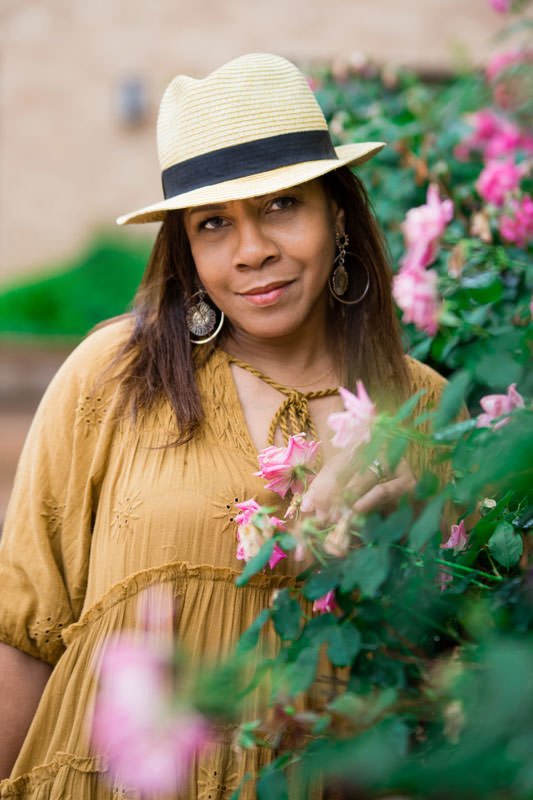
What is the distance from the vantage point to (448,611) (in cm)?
119

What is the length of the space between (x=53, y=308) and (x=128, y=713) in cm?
864

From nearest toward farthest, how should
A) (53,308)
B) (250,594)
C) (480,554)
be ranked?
(480,554)
(250,594)
(53,308)

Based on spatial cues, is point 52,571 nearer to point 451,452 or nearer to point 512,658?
point 451,452

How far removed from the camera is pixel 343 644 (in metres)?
1.14

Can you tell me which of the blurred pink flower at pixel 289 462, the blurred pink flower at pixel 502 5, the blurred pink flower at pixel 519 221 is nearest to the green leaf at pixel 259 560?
the blurred pink flower at pixel 289 462

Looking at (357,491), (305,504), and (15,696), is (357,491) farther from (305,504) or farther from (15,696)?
(15,696)

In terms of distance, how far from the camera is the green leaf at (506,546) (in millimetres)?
1372

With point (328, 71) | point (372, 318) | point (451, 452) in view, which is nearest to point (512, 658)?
point (451, 452)

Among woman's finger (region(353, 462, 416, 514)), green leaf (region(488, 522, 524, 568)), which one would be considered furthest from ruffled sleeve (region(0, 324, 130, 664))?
green leaf (region(488, 522, 524, 568))

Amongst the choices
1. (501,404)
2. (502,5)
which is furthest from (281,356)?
(502,5)

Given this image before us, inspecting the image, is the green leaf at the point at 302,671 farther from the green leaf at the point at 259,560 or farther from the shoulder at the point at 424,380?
the shoulder at the point at 424,380

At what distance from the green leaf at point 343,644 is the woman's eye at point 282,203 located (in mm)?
1084

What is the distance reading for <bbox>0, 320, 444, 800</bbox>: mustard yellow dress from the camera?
199 centimetres

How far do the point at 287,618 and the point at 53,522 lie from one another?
1.04 metres
